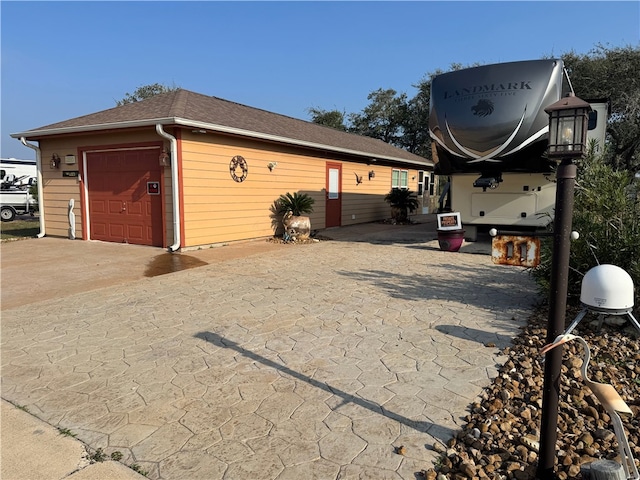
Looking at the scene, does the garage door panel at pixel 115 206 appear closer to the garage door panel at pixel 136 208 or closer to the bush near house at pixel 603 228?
the garage door panel at pixel 136 208

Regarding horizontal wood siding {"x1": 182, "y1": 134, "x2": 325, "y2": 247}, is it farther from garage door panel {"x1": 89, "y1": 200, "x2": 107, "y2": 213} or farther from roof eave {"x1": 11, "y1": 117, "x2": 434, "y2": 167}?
garage door panel {"x1": 89, "y1": 200, "x2": 107, "y2": 213}

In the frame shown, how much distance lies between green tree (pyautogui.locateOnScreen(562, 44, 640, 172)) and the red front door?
37.1 feet

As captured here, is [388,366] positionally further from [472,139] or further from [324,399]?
[472,139]

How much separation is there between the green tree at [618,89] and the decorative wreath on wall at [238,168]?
1517cm

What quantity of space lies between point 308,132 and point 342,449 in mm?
13278

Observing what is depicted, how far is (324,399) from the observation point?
117 inches

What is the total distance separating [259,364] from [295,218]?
7.98m

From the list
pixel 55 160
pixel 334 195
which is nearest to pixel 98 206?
pixel 55 160

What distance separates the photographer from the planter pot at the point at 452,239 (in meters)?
9.17

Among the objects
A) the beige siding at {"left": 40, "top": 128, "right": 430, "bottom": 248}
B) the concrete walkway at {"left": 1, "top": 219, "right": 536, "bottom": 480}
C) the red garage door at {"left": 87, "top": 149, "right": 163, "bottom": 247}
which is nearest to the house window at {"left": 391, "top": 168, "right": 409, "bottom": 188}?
the beige siding at {"left": 40, "top": 128, "right": 430, "bottom": 248}

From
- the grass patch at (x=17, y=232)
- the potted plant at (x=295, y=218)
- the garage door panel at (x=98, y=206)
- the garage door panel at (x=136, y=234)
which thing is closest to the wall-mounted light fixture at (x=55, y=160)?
the garage door panel at (x=98, y=206)

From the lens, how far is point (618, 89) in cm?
1855

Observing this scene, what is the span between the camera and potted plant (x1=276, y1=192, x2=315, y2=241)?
11297 millimetres

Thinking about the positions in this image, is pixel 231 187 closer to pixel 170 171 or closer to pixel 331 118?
pixel 170 171
